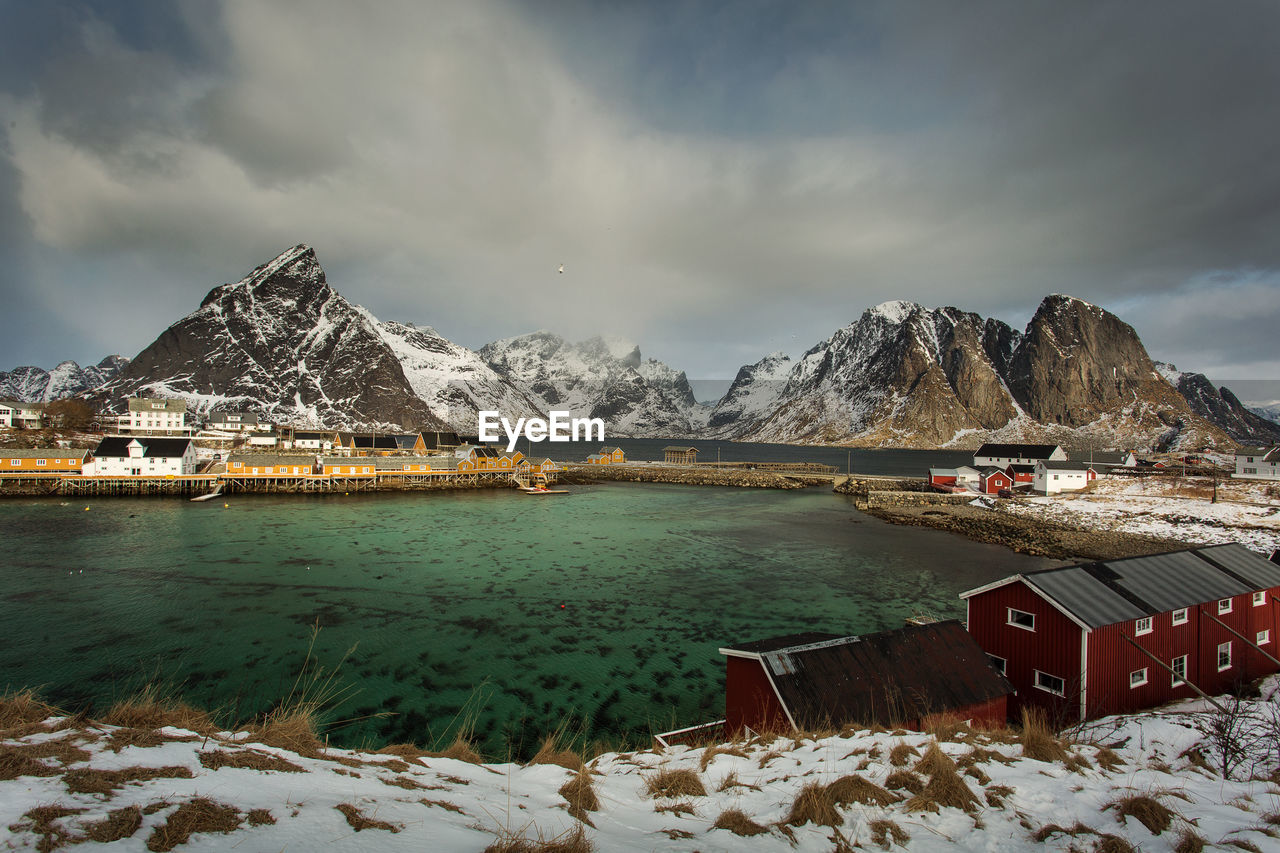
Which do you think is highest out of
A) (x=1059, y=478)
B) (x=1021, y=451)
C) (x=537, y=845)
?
(x=1021, y=451)

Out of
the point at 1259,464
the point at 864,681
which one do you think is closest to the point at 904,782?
the point at 864,681

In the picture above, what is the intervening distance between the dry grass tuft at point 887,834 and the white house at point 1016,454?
69972 mm

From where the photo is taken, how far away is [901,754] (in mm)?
6625

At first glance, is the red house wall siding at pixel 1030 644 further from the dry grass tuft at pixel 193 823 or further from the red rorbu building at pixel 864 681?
the dry grass tuft at pixel 193 823

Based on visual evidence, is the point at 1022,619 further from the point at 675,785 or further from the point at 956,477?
the point at 956,477

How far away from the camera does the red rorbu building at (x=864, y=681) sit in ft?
32.5

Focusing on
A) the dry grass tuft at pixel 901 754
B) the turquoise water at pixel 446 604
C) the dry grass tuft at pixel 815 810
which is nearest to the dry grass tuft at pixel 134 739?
the dry grass tuft at pixel 815 810

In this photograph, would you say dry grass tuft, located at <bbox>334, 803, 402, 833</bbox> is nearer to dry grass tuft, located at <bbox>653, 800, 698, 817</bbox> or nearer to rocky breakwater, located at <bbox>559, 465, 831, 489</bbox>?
dry grass tuft, located at <bbox>653, 800, 698, 817</bbox>

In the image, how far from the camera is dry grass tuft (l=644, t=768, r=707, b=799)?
19.7 feet

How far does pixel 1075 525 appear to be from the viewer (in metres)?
37.2

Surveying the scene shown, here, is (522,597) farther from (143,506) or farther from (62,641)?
(143,506)

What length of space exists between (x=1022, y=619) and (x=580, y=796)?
39.6 ft

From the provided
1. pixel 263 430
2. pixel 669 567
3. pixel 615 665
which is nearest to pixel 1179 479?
pixel 669 567

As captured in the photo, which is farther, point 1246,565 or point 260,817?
point 1246,565
